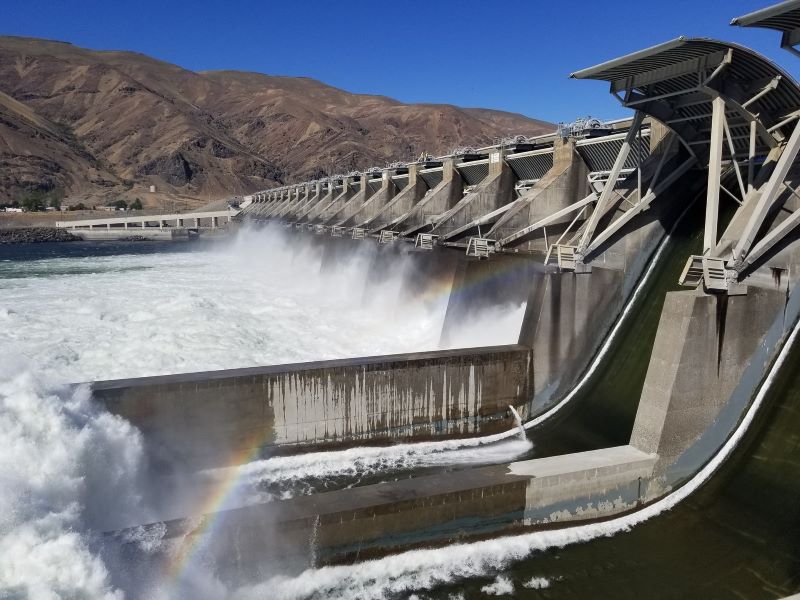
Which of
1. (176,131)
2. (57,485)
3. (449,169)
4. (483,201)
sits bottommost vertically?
(57,485)

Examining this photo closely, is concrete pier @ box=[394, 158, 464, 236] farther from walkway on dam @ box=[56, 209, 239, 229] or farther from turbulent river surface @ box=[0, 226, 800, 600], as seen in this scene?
walkway on dam @ box=[56, 209, 239, 229]

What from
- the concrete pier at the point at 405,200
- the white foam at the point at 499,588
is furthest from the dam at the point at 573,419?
the concrete pier at the point at 405,200

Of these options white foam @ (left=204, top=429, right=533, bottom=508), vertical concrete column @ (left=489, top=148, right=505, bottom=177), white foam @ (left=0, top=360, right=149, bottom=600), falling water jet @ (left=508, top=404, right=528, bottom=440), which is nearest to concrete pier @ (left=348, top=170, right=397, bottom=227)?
vertical concrete column @ (left=489, top=148, right=505, bottom=177)

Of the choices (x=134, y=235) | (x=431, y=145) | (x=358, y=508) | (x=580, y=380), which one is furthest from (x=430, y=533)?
(x=431, y=145)

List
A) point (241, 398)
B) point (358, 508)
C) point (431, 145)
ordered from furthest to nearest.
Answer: point (431, 145), point (241, 398), point (358, 508)

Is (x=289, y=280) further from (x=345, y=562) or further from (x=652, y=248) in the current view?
(x=345, y=562)

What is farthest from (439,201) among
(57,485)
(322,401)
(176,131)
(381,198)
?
(176,131)

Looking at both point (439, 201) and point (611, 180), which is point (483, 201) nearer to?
point (439, 201)
